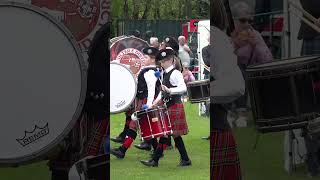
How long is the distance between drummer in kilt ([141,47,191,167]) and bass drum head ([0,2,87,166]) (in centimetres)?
524

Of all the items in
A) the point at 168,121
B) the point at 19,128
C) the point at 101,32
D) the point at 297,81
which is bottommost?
the point at 168,121

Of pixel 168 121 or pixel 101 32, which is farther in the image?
pixel 168 121

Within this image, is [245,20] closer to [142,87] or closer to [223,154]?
[223,154]

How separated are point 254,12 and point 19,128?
130cm

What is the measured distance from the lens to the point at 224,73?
3.11m

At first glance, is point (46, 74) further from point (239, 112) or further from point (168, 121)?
point (168, 121)

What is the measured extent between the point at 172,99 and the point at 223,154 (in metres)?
5.26

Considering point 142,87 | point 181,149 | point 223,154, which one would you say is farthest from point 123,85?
point 223,154

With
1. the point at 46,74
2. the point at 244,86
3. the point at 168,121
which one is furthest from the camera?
the point at 168,121

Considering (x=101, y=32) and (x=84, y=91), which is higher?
(x=101, y=32)

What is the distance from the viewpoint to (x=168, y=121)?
27.4 feet

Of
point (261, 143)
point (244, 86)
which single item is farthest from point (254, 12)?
point (261, 143)

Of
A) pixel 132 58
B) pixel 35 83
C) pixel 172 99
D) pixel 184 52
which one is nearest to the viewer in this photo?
pixel 35 83

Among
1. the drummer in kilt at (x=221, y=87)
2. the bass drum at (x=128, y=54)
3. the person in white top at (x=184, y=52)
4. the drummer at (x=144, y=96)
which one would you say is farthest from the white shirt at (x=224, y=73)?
the person in white top at (x=184, y=52)
